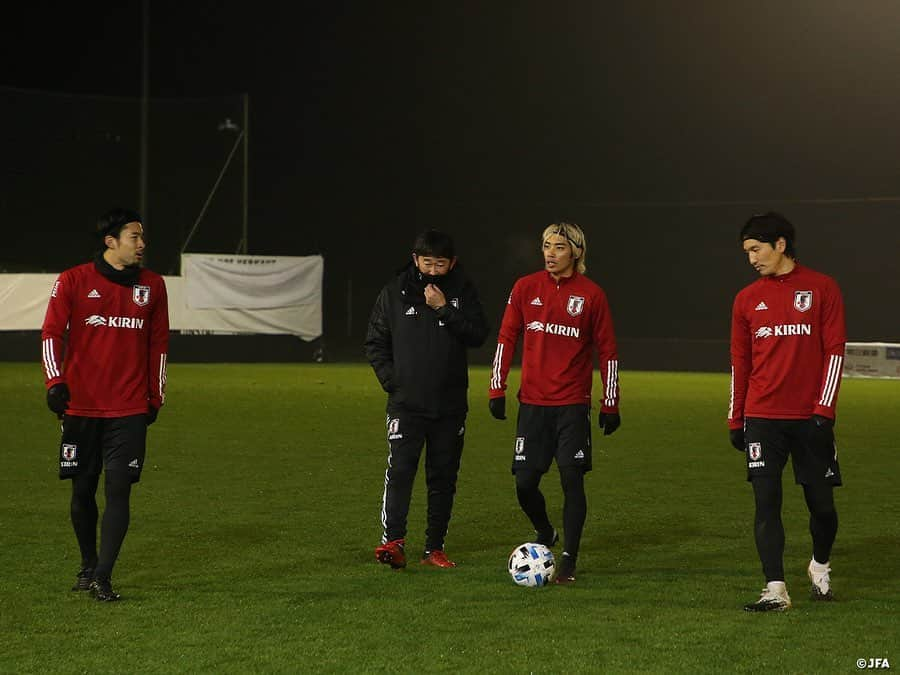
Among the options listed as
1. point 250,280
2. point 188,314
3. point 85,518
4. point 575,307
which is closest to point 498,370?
point 575,307

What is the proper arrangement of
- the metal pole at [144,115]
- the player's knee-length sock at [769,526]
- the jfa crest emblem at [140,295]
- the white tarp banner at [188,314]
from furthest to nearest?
the metal pole at [144,115] < the white tarp banner at [188,314] < the jfa crest emblem at [140,295] < the player's knee-length sock at [769,526]

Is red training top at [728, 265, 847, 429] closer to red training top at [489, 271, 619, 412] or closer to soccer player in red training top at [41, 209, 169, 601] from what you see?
red training top at [489, 271, 619, 412]

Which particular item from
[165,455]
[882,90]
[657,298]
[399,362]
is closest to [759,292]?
[399,362]

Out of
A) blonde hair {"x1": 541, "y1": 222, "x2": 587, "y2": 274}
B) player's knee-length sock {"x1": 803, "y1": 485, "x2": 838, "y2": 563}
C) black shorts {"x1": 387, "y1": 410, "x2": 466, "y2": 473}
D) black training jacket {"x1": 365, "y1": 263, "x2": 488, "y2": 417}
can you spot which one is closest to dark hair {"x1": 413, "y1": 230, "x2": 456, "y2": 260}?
black training jacket {"x1": 365, "y1": 263, "x2": 488, "y2": 417}

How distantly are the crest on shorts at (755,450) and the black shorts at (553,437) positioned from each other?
91cm

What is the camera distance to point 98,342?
6020 mm

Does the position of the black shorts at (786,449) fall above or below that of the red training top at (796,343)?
below

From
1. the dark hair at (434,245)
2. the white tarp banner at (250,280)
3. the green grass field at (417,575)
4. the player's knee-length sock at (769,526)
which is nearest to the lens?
the green grass field at (417,575)

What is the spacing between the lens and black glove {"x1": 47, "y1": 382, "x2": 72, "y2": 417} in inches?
228

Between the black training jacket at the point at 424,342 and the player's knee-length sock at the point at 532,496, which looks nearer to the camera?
the player's knee-length sock at the point at 532,496

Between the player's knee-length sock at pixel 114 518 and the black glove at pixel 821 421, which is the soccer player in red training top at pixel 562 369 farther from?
the player's knee-length sock at pixel 114 518

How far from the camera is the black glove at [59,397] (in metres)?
5.78

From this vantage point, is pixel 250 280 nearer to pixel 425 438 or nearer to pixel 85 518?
pixel 425 438

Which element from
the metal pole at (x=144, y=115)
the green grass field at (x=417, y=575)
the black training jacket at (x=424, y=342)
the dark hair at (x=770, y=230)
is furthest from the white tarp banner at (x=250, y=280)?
the dark hair at (x=770, y=230)
